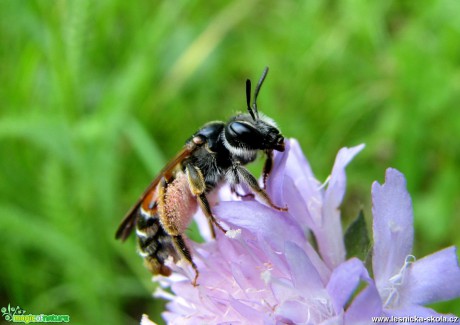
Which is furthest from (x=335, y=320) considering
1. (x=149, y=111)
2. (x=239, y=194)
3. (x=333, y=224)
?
(x=149, y=111)

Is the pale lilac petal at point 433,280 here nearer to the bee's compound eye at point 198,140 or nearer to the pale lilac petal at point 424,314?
the pale lilac petal at point 424,314

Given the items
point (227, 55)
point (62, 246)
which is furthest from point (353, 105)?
point (62, 246)

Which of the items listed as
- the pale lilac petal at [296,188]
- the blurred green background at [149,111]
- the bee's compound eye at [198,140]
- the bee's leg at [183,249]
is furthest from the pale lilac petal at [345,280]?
the blurred green background at [149,111]

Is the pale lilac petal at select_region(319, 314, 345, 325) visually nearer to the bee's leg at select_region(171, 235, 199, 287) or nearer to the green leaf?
the green leaf

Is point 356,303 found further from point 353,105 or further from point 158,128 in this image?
point 158,128

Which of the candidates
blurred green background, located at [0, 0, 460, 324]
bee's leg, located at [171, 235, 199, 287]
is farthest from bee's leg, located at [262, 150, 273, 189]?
blurred green background, located at [0, 0, 460, 324]
